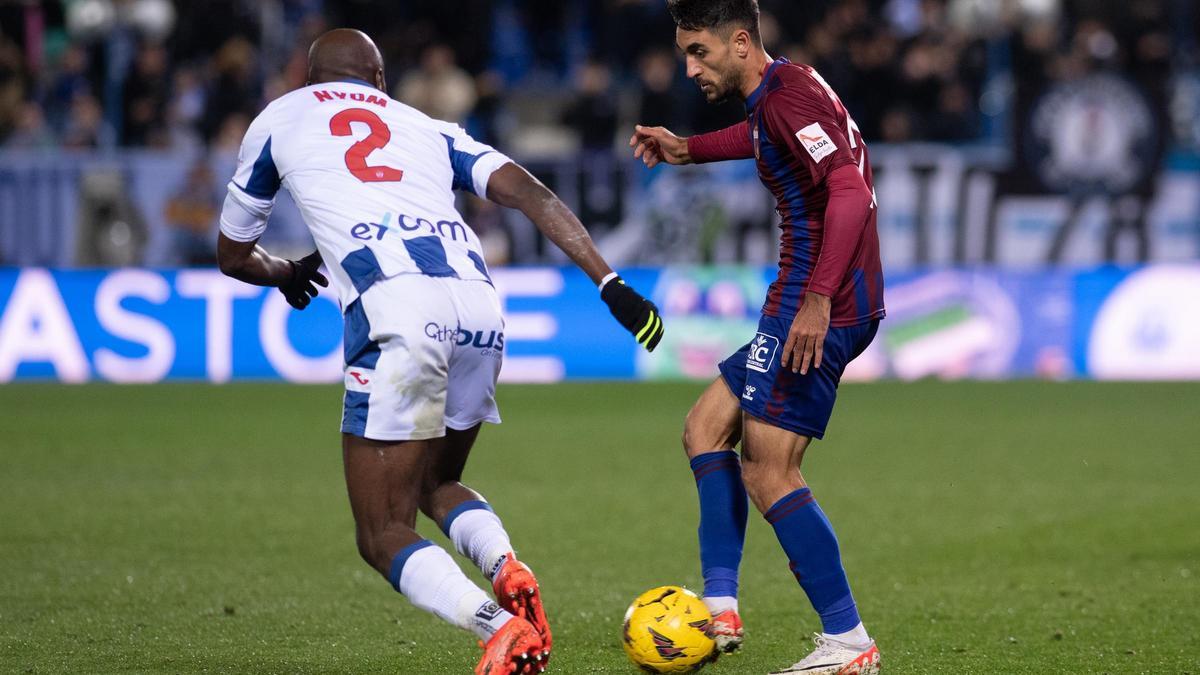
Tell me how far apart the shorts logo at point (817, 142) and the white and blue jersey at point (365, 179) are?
3.05 feet

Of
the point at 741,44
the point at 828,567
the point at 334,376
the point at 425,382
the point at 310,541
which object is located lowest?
the point at 334,376

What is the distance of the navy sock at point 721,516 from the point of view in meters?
5.11

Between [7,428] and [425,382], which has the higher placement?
[425,382]

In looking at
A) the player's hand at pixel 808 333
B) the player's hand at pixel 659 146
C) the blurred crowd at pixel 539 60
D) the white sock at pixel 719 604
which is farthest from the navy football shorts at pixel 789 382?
the blurred crowd at pixel 539 60

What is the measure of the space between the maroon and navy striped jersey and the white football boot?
1.00 meters

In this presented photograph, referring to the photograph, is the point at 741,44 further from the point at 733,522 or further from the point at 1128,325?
the point at 1128,325

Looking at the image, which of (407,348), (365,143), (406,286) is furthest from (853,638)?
(365,143)

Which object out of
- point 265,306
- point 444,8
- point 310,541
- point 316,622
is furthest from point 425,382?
point 444,8

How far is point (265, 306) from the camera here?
1440cm

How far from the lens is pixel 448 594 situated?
173 inches

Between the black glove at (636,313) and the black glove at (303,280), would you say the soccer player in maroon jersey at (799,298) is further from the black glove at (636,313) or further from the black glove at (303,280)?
the black glove at (303,280)

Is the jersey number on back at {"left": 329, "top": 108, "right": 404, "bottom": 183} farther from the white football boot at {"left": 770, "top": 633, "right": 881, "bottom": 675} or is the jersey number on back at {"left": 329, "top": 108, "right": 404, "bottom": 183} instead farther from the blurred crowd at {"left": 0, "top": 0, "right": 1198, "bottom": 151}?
the blurred crowd at {"left": 0, "top": 0, "right": 1198, "bottom": 151}

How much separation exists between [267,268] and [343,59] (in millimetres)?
743

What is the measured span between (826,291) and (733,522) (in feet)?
3.06
